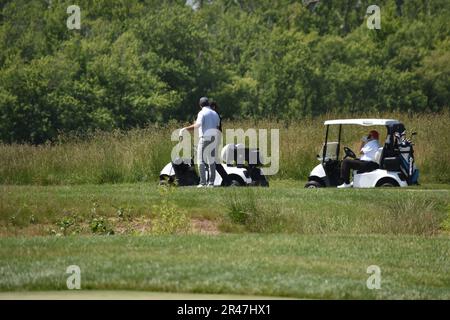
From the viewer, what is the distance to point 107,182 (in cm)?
2756

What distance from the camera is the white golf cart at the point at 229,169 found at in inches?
943

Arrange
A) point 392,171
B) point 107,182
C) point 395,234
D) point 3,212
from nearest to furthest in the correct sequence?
point 395,234 → point 3,212 → point 392,171 → point 107,182

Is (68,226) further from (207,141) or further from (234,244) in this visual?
(234,244)

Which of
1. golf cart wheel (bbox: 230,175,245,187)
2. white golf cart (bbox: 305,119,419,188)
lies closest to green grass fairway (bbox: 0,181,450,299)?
white golf cart (bbox: 305,119,419,188)

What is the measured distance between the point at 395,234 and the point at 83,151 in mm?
12288

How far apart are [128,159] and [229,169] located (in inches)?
180

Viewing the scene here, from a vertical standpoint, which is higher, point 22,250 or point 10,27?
point 10,27

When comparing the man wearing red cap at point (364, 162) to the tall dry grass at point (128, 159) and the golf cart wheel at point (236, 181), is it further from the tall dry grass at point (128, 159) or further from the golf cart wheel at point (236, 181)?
the tall dry grass at point (128, 159)

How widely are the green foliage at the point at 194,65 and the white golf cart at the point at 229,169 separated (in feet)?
56.8

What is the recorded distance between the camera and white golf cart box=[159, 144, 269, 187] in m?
24.0

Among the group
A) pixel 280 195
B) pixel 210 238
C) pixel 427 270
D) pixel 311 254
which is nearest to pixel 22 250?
pixel 210 238

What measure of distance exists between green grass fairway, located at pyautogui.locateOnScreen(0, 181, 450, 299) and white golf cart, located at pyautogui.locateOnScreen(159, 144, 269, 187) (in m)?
1.44

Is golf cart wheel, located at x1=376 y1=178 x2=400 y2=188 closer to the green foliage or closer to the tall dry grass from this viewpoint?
the tall dry grass

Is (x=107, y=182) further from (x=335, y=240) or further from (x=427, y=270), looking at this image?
(x=427, y=270)
